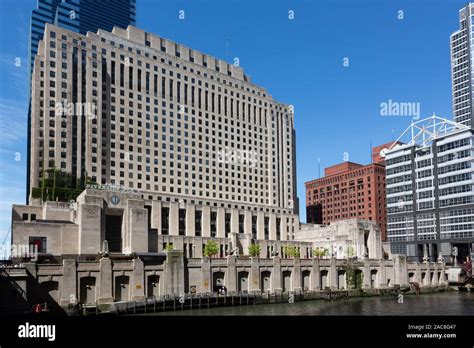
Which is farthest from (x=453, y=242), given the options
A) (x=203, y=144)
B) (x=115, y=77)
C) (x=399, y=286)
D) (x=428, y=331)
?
(x=428, y=331)

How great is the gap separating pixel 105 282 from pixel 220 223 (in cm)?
7527

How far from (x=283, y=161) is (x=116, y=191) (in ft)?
359

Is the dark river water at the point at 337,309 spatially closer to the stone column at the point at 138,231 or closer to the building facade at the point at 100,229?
the building facade at the point at 100,229

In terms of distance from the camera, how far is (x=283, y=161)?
19812 centimetres

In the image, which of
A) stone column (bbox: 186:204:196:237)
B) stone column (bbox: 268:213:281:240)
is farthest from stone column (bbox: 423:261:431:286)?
stone column (bbox: 186:204:196:237)

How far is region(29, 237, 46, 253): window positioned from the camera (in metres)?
83.6

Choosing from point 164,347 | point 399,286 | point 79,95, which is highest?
point 79,95

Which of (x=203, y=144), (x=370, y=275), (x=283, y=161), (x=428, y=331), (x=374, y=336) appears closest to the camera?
(x=374, y=336)

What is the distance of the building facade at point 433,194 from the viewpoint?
143 meters

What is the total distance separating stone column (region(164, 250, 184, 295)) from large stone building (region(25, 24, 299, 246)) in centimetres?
5592

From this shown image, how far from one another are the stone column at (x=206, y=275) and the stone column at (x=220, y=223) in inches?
2345

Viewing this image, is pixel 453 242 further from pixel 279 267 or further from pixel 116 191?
pixel 116 191

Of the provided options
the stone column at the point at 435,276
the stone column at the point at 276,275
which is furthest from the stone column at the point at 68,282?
the stone column at the point at 435,276

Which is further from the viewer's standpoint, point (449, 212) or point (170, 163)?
point (170, 163)
